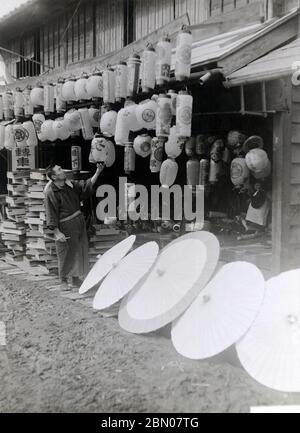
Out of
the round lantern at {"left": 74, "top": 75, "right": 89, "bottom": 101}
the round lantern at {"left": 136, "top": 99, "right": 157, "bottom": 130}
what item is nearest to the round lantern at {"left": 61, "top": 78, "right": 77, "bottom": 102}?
the round lantern at {"left": 74, "top": 75, "right": 89, "bottom": 101}

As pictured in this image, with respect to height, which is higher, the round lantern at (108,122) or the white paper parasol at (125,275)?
the round lantern at (108,122)

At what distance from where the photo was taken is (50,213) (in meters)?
8.54

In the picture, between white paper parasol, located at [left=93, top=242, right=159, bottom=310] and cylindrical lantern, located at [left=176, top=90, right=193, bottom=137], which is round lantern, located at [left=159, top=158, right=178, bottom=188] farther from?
white paper parasol, located at [left=93, top=242, right=159, bottom=310]

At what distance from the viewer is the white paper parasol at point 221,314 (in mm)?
5207

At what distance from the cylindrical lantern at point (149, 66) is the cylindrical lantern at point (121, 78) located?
65 cm

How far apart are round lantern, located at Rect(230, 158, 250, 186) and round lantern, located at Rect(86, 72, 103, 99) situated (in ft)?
9.72

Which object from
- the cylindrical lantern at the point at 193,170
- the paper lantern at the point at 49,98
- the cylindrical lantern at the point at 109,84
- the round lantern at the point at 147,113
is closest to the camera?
the round lantern at the point at 147,113

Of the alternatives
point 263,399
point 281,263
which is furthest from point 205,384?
point 281,263

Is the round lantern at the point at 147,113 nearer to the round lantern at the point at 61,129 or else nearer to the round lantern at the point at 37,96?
the round lantern at the point at 61,129

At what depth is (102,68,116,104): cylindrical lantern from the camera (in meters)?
8.34

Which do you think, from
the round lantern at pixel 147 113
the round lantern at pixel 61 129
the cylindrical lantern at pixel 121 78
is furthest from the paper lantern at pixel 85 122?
the round lantern at pixel 147 113

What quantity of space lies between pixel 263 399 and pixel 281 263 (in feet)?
7.95

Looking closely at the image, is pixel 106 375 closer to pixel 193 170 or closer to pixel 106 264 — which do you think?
pixel 106 264

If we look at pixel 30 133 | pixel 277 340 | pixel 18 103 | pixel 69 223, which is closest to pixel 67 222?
pixel 69 223
